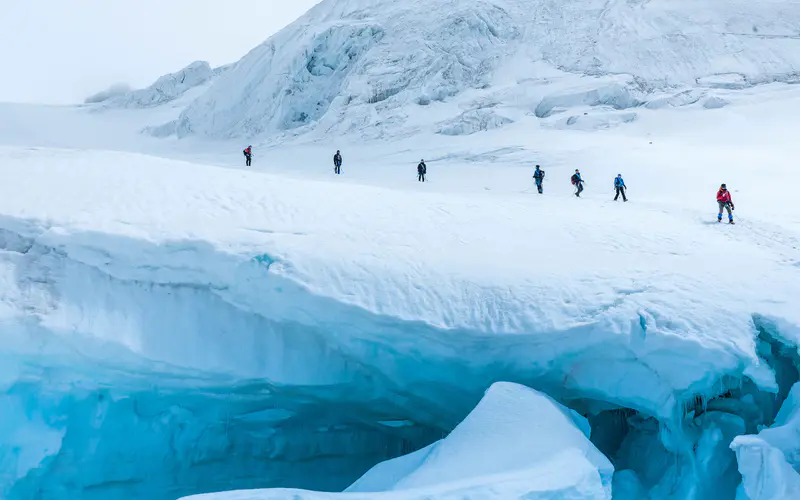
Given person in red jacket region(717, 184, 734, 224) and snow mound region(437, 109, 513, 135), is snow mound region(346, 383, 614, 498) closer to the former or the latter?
person in red jacket region(717, 184, 734, 224)

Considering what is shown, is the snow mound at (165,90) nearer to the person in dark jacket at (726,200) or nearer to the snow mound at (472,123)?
the snow mound at (472,123)

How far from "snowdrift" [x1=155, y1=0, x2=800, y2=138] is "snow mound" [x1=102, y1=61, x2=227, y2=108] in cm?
1596

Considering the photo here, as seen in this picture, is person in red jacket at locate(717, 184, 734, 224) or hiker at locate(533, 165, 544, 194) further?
hiker at locate(533, 165, 544, 194)

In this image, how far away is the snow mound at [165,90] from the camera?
49781mm

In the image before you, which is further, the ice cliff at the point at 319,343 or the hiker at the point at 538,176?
the hiker at the point at 538,176

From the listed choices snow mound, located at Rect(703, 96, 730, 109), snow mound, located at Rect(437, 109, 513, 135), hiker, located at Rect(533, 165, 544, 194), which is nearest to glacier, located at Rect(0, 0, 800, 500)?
hiker, located at Rect(533, 165, 544, 194)

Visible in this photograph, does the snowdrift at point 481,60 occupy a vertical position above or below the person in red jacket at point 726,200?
above

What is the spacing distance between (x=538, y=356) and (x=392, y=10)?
3355 cm

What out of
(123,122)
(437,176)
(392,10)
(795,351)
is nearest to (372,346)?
(795,351)

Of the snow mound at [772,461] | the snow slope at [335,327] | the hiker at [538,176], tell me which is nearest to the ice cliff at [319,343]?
the snow slope at [335,327]

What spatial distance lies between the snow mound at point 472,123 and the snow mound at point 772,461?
22.0m

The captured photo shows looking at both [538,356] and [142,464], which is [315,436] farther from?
[538,356]

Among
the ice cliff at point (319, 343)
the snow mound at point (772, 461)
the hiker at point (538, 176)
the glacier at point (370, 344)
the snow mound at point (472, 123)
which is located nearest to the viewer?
the snow mound at point (772, 461)

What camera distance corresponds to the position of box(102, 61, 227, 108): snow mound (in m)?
49.8
